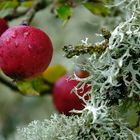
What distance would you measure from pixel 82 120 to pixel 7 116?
1.41 meters

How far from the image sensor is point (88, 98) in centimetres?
98

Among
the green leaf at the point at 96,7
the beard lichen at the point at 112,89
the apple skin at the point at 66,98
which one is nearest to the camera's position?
the beard lichen at the point at 112,89

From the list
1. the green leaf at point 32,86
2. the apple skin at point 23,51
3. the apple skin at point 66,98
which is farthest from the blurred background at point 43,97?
the apple skin at point 23,51

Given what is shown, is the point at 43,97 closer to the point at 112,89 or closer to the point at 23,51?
the point at 23,51

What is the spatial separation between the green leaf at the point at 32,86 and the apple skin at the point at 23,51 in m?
0.21

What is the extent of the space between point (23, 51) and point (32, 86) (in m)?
0.37

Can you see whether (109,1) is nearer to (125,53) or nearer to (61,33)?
(125,53)

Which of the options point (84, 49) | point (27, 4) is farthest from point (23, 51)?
point (27, 4)

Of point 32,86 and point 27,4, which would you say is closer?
point 32,86

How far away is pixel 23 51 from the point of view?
1.02 m

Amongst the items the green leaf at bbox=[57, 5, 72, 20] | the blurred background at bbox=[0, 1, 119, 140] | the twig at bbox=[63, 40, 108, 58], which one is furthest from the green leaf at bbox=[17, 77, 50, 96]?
the blurred background at bbox=[0, 1, 119, 140]

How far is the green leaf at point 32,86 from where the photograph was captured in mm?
1311

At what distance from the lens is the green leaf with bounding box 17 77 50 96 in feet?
4.30

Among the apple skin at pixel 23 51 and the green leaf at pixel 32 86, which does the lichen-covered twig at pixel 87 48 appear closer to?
the apple skin at pixel 23 51
